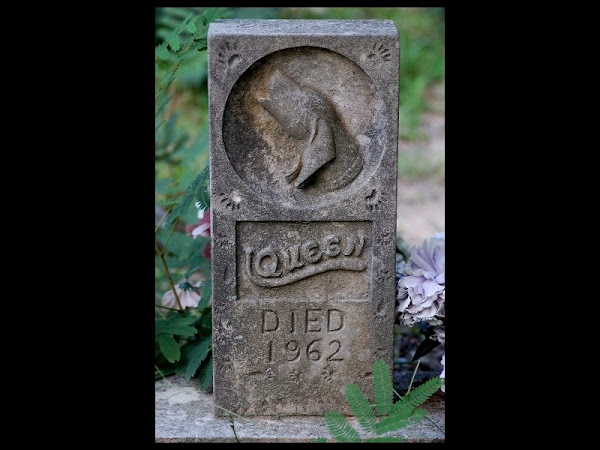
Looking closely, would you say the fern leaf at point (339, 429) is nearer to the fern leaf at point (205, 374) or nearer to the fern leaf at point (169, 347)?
the fern leaf at point (205, 374)

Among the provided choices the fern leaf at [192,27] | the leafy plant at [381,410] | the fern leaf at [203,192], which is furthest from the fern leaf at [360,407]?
the fern leaf at [192,27]

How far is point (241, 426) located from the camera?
356 cm

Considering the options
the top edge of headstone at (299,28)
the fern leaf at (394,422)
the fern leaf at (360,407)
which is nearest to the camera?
the fern leaf at (394,422)

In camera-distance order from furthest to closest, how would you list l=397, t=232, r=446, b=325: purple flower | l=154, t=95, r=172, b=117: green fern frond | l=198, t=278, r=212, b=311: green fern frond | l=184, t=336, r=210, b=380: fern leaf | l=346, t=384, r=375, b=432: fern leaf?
l=154, t=95, r=172, b=117: green fern frond → l=198, t=278, r=212, b=311: green fern frond → l=184, t=336, r=210, b=380: fern leaf → l=397, t=232, r=446, b=325: purple flower → l=346, t=384, r=375, b=432: fern leaf

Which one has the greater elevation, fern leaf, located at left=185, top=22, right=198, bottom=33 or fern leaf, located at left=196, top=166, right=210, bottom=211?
fern leaf, located at left=185, top=22, right=198, bottom=33

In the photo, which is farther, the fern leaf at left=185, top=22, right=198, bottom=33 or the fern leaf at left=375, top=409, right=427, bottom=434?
the fern leaf at left=185, top=22, right=198, bottom=33

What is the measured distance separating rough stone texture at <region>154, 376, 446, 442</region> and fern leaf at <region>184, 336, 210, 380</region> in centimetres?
12

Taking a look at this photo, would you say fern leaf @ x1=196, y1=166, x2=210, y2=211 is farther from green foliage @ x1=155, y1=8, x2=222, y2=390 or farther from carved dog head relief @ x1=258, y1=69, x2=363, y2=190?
carved dog head relief @ x1=258, y1=69, x2=363, y2=190

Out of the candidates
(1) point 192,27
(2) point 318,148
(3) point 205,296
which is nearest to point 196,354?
(3) point 205,296

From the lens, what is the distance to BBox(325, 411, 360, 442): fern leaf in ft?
10.3

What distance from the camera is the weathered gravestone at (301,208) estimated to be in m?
3.38

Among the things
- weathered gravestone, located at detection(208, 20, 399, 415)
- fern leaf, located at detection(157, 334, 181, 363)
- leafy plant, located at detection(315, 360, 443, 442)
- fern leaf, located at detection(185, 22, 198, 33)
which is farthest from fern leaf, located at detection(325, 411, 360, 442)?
fern leaf, located at detection(185, 22, 198, 33)

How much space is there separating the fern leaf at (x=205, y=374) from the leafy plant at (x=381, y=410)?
0.68 meters

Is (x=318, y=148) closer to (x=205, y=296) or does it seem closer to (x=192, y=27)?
(x=192, y=27)
